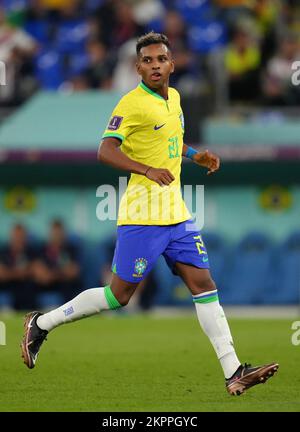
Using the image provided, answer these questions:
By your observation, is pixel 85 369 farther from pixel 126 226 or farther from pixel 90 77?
pixel 90 77

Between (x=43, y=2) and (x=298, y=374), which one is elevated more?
(x=43, y=2)

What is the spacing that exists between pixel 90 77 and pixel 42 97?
44.0 inches

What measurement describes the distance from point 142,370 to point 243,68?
9899 millimetres

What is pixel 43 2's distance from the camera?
21172 millimetres

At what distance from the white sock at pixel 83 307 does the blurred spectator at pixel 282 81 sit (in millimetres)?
10551

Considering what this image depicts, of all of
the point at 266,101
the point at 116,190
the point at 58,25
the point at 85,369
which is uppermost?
the point at 58,25

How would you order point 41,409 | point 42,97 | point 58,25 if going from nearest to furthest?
point 41,409 < point 42,97 < point 58,25

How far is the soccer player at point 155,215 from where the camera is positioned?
28.2 ft

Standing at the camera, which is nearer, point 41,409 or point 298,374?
point 41,409

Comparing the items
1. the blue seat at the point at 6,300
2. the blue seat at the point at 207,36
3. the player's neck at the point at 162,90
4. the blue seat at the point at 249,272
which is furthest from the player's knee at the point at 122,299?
the blue seat at the point at 207,36

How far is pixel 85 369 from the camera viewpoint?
10414mm

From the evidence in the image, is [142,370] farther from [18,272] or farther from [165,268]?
[165,268]

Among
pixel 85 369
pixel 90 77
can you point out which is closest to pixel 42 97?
pixel 90 77

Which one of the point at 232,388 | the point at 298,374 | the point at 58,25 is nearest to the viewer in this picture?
the point at 232,388
